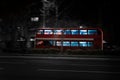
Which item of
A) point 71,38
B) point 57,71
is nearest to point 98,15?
point 71,38

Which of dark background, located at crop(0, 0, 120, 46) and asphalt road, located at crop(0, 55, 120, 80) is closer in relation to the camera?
asphalt road, located at crop(0, 55, 120, 80)

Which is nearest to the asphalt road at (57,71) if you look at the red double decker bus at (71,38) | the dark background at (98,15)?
the dark background at (98,15)

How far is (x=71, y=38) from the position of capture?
103 feet

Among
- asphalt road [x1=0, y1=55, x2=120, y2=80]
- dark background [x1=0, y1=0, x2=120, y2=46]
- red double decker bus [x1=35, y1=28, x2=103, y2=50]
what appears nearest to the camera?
asphalt road [x1=0, y1=55, x2=120, y2=80]

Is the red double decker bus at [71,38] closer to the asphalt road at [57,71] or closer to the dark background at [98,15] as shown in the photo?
the dark background at [98,15]

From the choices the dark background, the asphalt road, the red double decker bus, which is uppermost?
the dark background

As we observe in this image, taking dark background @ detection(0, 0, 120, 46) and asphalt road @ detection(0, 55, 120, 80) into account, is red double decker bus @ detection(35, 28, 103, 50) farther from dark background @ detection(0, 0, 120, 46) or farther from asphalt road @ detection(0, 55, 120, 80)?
asphalt road @ detection(0, 55, 120, 80)

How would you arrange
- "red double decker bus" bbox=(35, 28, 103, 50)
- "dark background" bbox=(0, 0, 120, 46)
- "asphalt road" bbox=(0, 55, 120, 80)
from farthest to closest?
"dark background" bbox=(0, 0, 120, 46) < "red double decker bus" bbox=(35, 28, 103, 50) < "asphalt road" bbox=(0, 55, 120, 80)

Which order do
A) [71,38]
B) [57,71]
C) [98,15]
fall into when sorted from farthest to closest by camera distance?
[98,15], [71,38], [57,71]

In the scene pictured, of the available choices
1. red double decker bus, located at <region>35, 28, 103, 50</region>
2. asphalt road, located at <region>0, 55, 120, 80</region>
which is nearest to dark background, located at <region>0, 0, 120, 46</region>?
red double decker bus, located at <region>35, 28, 103, 50</region>

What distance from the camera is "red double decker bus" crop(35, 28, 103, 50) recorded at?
30513mm

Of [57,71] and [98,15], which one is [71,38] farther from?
[57,71]

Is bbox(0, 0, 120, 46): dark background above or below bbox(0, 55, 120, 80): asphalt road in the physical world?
above

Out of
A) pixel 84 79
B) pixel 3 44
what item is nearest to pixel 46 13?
pixel 3 44
